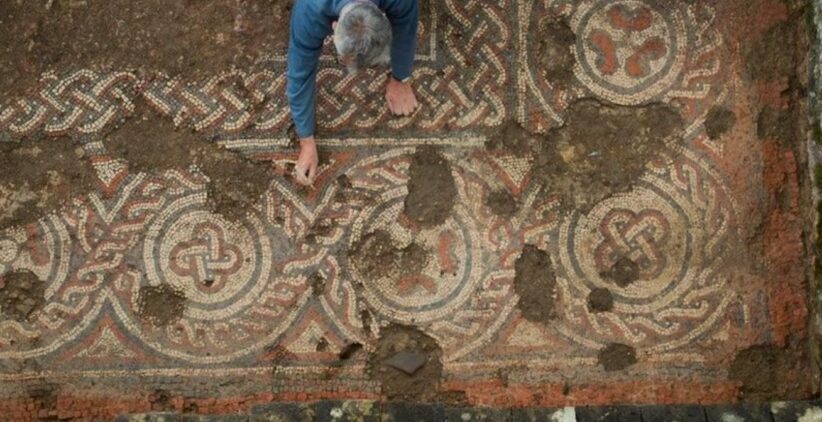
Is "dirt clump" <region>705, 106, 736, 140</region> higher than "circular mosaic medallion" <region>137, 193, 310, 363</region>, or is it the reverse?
"dirt clump" <region>705, 106, 736, 140</region>

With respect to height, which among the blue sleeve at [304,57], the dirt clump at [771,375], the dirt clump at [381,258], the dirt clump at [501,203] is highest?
the blue sleeve at [304,57]

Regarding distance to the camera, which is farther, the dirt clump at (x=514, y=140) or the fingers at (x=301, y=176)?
the dirt clump at (x=514, y=140)

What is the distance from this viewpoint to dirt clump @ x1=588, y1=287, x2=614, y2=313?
3537mm

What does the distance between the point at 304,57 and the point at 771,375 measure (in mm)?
2137

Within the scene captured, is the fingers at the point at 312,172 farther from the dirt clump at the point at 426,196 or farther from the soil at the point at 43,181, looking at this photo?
the soil at the point at 43,181

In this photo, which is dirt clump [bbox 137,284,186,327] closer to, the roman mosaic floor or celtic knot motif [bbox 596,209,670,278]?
the roman mosaic floor

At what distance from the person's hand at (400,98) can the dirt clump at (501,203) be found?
459mm

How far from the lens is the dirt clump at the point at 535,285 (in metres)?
3.54

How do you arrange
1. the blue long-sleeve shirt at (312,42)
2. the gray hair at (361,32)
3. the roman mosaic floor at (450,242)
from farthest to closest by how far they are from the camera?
1. the roman mosaic floor at (450,242)
2. the blue long-sleeve shirt at (312,42)
3. the gray hair at (361,32)

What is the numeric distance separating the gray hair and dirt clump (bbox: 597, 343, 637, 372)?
5.05ft

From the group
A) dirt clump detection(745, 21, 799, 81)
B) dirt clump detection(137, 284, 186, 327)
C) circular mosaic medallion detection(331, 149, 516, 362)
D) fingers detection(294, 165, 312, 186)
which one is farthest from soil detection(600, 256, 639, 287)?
dirt clump detection(137, 284, 186, 327)

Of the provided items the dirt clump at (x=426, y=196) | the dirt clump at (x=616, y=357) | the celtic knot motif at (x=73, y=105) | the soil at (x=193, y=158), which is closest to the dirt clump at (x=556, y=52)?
the dirt clump at (x=426, y=196)

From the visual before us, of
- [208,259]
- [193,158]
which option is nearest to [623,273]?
[208,259]

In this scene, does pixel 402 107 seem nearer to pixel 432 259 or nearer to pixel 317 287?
pixel 432 259
